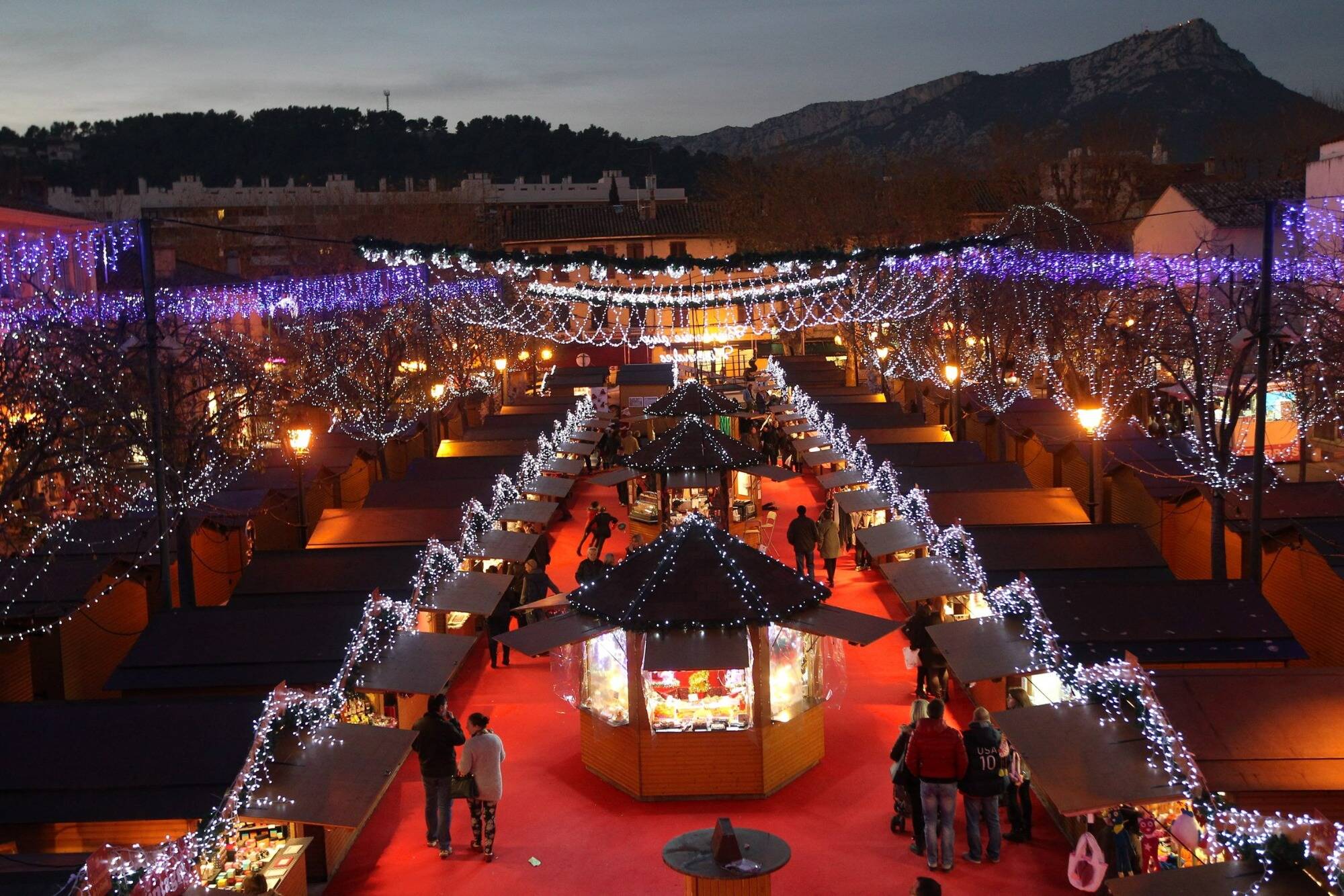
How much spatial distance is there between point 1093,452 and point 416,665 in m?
11.8

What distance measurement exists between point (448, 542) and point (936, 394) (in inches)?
970

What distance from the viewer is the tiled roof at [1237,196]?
40569mm

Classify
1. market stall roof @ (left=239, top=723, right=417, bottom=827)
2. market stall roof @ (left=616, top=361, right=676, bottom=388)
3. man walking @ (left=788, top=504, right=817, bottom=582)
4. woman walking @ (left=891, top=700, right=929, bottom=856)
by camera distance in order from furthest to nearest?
market stall roof @ (left=616, top=361, right=676, bottom=388)
man walking @ (left=788, top=504, right=817, bottom=582)
woman walking @ (left=891, top=700, right=929, bottom=856)
market stall roof @ (left=239, top=723, right=417, bottom=827)

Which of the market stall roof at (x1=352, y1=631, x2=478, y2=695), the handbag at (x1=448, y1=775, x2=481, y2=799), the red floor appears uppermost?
A: the market stall roof at (x1=352, y1=631, x2=478, y2=695)

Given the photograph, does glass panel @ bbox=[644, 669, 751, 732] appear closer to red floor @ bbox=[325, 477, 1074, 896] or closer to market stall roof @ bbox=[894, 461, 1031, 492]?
red floor @ bbox=[325, 477, 1074, 896]

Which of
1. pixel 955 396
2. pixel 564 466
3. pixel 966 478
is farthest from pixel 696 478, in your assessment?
pixel 955 396

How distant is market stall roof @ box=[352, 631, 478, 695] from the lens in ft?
42.8

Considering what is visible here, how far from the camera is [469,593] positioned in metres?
16.8

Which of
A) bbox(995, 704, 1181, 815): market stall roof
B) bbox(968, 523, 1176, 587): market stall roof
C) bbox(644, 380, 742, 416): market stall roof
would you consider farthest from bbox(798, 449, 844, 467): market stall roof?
bbox(995, 704, 1181, 815): market stall roof

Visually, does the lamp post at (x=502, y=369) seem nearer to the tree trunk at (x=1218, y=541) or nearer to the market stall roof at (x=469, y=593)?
the market stall roof at (x=469, y=593)

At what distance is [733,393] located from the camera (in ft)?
135

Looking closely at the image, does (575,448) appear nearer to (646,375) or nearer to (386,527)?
(386,527)

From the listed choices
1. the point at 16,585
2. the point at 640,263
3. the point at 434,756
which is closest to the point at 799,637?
the point at 434,756

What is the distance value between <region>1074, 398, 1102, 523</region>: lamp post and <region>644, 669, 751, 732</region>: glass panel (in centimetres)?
839
